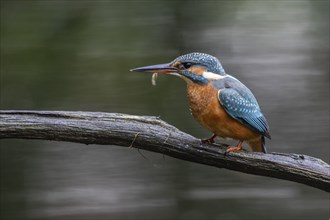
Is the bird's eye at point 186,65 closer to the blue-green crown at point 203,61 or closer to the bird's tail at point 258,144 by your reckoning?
the blue-green crown at point 203,61

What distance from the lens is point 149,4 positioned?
4.02 m

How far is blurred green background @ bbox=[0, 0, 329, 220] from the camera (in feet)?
12.9

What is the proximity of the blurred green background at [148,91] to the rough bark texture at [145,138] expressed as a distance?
1652 mm

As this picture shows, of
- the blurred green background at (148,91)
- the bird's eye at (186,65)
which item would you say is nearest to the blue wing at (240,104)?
the bird's eye at (186,65)

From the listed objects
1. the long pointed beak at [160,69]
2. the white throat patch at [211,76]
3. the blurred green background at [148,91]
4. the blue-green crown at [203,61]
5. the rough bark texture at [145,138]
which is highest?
the blue-green crown at [203,61]

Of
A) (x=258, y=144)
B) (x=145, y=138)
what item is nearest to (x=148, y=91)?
(x=258, y=144)

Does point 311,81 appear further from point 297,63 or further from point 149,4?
point 149,4

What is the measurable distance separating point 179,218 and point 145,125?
73.1 inches

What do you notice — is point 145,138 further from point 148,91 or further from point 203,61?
point 148,91

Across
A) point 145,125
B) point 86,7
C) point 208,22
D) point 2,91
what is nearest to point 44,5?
point 86,7

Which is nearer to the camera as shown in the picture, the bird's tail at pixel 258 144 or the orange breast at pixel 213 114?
the orange breast at pixel 213 114

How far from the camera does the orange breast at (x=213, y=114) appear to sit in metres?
2.31

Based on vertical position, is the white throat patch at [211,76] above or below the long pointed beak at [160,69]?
below

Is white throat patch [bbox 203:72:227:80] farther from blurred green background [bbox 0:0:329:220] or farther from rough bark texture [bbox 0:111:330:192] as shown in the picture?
blurred green background [bbox 0:0:329:220]
